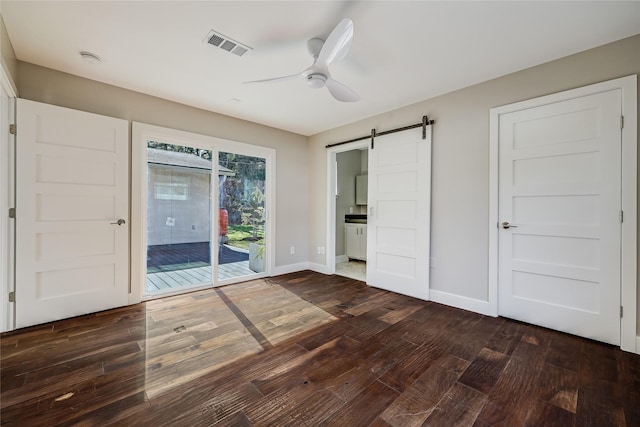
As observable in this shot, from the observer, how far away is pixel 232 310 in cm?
299

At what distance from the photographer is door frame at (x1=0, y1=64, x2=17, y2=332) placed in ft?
7.75

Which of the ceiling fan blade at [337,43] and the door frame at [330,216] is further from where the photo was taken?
the door frame at [330,216]

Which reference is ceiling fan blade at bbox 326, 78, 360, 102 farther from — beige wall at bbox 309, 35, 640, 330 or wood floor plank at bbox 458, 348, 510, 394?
wood floor plank at bbox 458, 348, 510, 394

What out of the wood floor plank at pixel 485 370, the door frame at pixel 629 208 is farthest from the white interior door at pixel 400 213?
the door frame at pixel 629 208

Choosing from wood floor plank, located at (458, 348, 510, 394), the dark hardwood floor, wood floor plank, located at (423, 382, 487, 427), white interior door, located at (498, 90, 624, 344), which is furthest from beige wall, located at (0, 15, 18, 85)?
white interior door, located at (498, 90, 624, 344)

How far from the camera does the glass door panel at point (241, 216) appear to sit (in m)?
4.00

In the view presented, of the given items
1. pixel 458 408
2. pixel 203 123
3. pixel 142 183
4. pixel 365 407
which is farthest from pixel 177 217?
pixel 458 408

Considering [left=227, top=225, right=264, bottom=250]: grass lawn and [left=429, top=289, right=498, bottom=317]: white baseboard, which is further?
[left=227, top=225, right=264, bottom=250]: grass lawn

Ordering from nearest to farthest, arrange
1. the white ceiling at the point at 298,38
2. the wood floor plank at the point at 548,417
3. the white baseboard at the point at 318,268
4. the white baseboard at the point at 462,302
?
1. the wood floor plank at the point at 548,417
2. the white ceiling at the point at 298,38
3. the white baseboard at the point at 462,302
4. the white baseboard at the point at 318,268

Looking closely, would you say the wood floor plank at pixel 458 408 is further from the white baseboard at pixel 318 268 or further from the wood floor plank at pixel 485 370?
the white baseboard at pixel 318 268

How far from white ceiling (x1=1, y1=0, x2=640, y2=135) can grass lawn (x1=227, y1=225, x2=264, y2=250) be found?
199 centimetres

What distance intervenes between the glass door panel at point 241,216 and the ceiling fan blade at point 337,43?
2505 millimetres

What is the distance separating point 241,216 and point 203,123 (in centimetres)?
147

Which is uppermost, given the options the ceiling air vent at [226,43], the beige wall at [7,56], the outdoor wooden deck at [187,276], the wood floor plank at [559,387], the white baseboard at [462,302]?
the ceiling air vent at [226,43]
